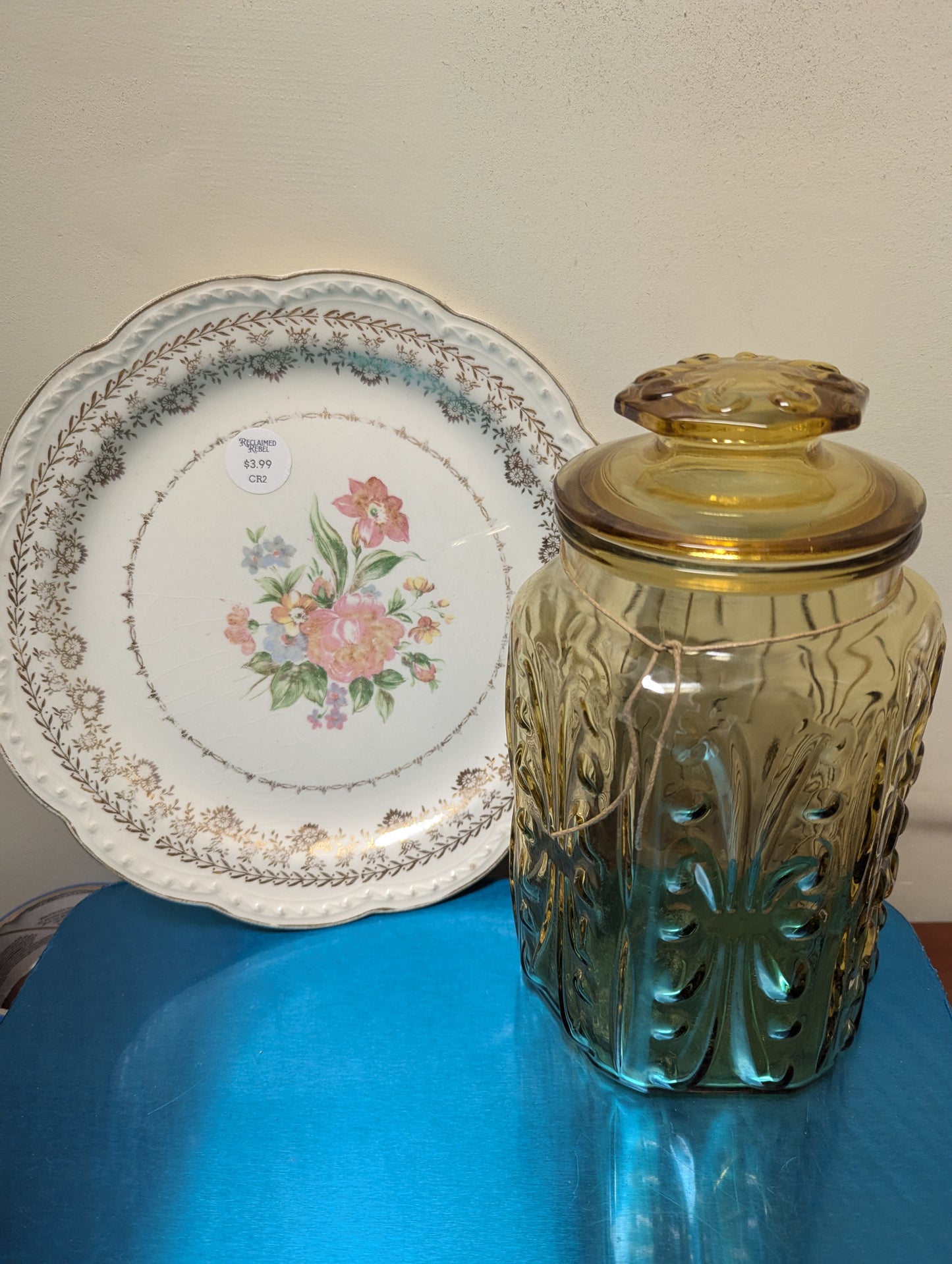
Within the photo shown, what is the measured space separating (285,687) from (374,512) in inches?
6.6

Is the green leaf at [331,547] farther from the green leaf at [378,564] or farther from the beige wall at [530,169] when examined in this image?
the beige wall at [530,169]

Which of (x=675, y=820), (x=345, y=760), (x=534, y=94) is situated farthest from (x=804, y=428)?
(x=345, y=760)

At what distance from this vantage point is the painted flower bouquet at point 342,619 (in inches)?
27.6

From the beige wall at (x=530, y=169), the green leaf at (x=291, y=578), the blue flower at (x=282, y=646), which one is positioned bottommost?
the blue flower at (x=282, y=646)

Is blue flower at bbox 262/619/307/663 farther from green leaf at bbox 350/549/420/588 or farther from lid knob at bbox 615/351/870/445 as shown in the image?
lid knob at bbox 615/351/870/445

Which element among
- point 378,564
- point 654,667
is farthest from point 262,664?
point 654,667

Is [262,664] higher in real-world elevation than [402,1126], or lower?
higher

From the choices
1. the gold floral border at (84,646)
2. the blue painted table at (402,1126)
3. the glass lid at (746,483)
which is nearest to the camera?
the glass lid at (746,483)

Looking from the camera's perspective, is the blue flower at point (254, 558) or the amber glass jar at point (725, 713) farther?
the blue flower at point (254, 558)

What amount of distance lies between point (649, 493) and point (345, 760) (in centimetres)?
39

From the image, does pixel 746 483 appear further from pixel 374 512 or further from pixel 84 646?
pixel 84 646

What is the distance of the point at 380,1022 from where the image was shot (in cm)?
68

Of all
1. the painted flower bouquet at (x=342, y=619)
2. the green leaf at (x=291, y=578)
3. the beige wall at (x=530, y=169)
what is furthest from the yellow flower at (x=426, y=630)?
the beige wall at (x=530, y=169)

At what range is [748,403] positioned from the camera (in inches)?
17.1
